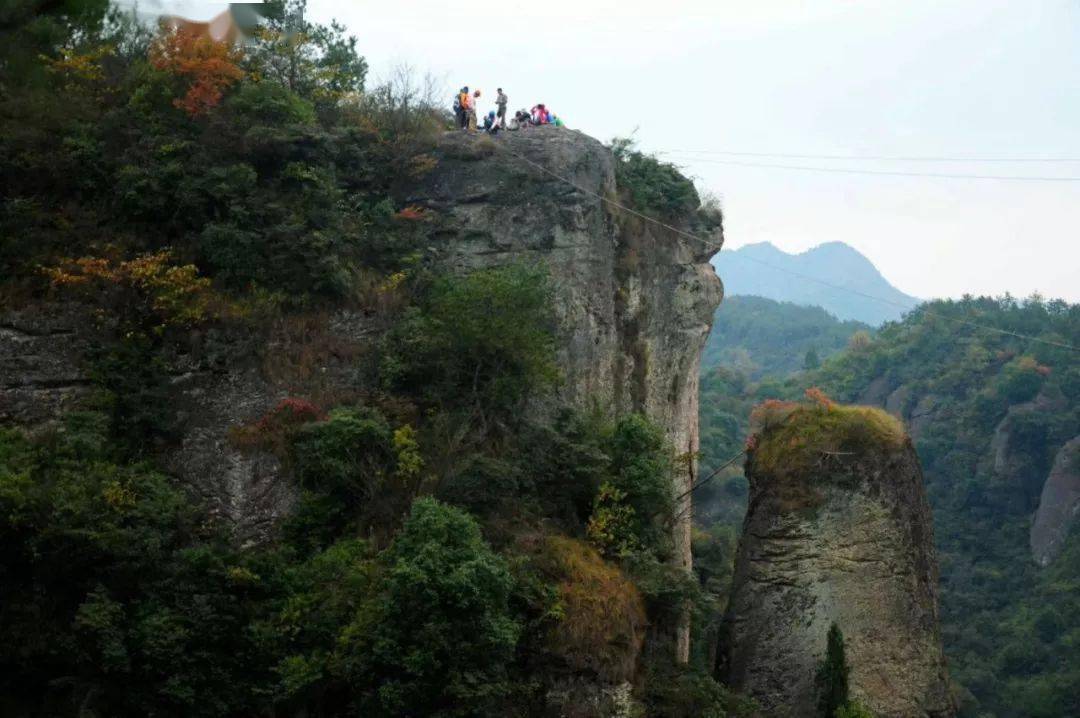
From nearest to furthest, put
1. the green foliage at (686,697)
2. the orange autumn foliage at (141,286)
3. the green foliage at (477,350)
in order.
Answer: the green foliage at (686,697) < the orange autumn foliage at (141,286) < the green foliage at (477,350)

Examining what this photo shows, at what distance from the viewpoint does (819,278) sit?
188750mm

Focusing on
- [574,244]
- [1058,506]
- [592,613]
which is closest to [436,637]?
[592,613]

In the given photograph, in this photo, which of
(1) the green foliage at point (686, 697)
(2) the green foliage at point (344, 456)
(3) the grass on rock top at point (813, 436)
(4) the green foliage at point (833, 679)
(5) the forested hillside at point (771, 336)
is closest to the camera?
(2) the green foliage at point (344, 456)

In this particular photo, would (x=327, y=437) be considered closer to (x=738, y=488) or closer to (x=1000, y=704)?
(x=1000, y=704)

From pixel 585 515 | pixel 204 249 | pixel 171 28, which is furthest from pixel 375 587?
pixel 171 28

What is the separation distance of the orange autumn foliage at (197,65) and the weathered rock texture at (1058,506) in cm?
4399

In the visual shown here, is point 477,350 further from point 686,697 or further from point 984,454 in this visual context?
point 984,454

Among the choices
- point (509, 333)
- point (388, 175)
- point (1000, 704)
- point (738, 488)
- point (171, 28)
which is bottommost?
point (1000, 704)

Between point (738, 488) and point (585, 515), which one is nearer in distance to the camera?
point (585, 515)

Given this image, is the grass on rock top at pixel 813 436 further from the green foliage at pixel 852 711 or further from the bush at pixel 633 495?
the green foliage at pixel 852 711

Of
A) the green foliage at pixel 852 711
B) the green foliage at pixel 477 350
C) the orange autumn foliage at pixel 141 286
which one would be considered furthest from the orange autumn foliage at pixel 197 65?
the green foliage at pixel 852 711

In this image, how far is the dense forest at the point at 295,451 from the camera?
1336 cm

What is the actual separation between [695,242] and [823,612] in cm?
940

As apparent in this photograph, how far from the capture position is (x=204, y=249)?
18031 millimetres
